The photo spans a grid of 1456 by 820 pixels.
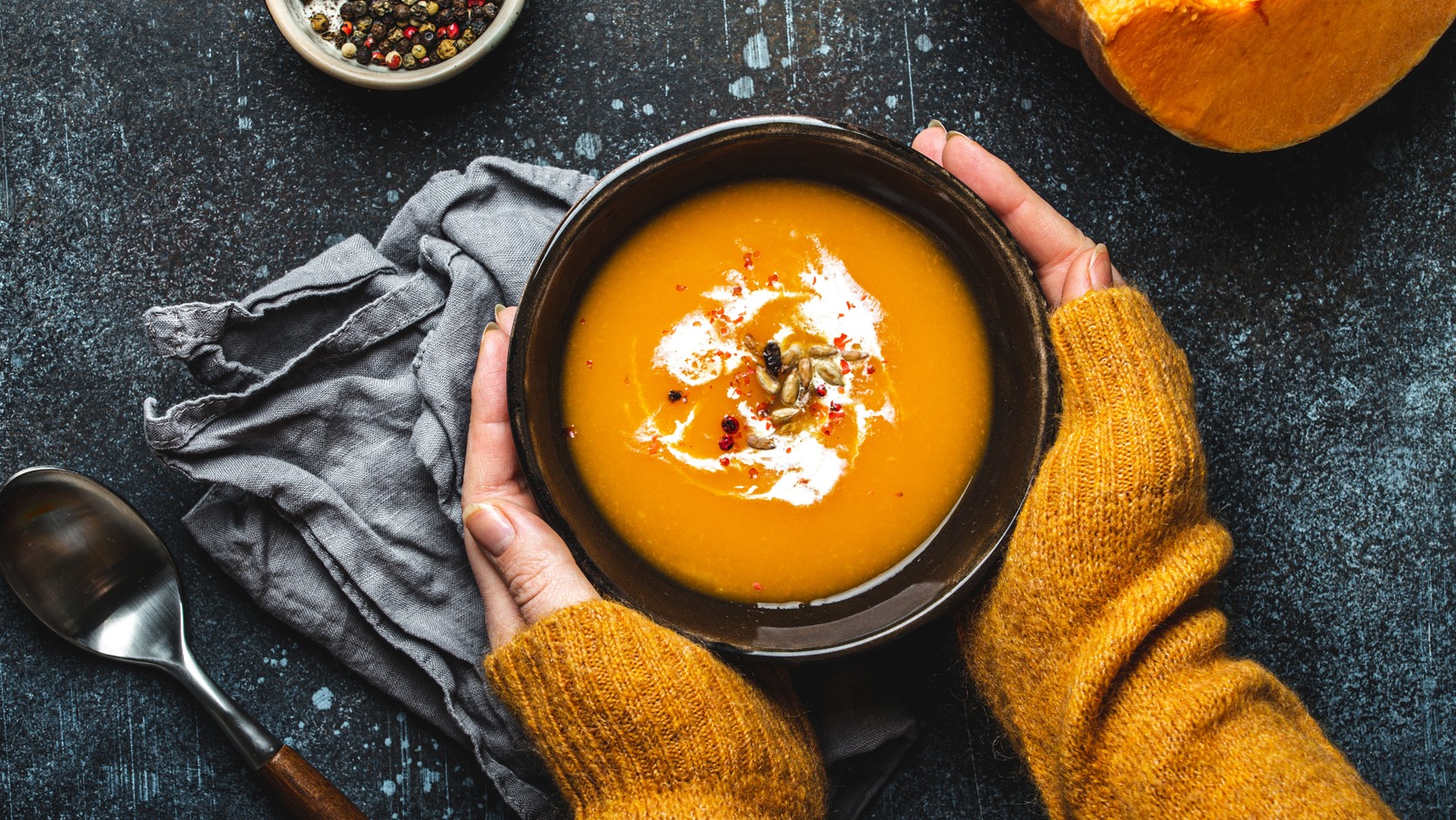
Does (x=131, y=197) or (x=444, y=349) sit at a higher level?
(x=131, y=197)

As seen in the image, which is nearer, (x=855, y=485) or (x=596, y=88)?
(x=855, y=485)

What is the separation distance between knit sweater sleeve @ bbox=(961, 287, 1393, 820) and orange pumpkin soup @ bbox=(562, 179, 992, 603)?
0.13 m

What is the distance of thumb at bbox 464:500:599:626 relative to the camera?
119cm

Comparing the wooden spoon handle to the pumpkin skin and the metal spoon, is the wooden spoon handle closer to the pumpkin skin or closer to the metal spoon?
the metal spoon

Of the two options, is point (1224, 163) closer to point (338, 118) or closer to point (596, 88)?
point (596, 88)

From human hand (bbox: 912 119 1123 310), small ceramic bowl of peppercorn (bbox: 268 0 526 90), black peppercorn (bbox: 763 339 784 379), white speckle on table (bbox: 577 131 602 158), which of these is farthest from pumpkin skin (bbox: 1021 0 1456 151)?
small ceramic bowl of peppercorn (bbox: 268 0 526 90)

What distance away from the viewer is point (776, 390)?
3.91 ft

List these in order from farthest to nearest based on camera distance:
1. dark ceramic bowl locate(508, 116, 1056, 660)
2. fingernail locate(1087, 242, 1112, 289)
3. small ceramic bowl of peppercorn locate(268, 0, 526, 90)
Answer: small ceramic bowl of peppercorn locate(268, 0, 526, 90) < fingernail locate(1087, 242, 1112, 289) < dark ceramic bowl locate(508, 116, 1056, 660)

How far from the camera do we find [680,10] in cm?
148

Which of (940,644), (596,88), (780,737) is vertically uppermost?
(596,88)

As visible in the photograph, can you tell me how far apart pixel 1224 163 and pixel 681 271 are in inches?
33.8

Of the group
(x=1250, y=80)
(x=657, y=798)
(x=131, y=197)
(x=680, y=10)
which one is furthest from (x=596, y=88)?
(x=657, y=798)

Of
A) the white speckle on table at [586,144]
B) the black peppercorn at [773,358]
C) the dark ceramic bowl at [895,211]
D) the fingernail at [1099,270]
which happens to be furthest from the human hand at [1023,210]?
the white speckle on table at [586,144]

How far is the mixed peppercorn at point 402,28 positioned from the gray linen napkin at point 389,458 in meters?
0.18
